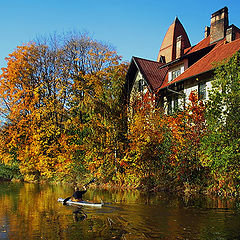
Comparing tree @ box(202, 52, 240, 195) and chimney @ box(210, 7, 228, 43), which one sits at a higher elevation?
chimney @ box(210, 7, 228, 43)

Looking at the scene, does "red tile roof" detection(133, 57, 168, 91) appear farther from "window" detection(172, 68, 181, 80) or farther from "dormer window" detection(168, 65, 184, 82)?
"window" detection(172, 68, 181, 80)

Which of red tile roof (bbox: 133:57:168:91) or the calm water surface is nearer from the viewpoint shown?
the calm water surface

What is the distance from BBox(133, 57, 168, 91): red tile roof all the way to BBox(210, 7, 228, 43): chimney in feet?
20.1


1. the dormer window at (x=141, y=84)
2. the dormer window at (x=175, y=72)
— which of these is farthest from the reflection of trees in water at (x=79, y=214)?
the dormer window at (x=141, y=84)

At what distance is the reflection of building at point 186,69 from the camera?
27.1 meters

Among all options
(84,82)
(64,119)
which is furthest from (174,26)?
(64,119)

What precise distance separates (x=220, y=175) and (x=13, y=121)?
25.4m

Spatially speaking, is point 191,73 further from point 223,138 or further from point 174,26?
point 174,26

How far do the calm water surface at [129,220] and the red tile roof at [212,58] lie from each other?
12.0 meters

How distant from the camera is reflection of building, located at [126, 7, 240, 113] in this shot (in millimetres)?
27062

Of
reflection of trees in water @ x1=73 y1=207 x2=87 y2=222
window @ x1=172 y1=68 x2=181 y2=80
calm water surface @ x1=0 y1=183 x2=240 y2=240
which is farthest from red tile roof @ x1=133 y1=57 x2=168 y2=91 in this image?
reflection of trees in water @ x1=73 y1=207 x2=87 y2=222

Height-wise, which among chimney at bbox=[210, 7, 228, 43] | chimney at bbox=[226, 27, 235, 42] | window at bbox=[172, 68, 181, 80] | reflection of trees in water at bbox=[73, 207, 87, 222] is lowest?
reflection of trees in water at bbox=[73, 207, 87, 222]

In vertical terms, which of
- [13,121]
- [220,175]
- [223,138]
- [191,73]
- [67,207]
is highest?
[191,73]

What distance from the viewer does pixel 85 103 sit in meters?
26.9
